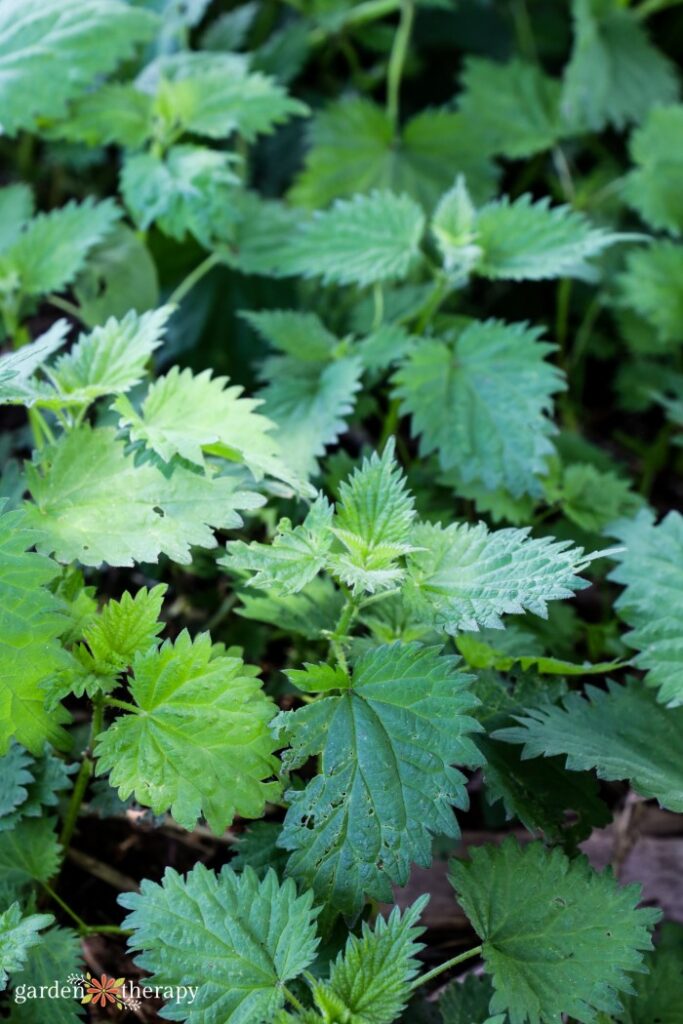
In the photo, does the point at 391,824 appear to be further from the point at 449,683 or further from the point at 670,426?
the point at 670,426

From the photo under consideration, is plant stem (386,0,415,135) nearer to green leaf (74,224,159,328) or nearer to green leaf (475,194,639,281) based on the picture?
green leaf (475,194,639,281)

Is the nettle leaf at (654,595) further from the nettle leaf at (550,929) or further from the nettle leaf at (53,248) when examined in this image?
the nettle leaf at (53,248)

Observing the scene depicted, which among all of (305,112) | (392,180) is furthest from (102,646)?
(392,180)

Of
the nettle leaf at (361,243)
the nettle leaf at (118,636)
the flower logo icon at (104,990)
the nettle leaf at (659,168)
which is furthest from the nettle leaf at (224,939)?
the nettle leaf at (659,168)

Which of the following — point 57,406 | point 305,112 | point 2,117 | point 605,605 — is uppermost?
point 2,117

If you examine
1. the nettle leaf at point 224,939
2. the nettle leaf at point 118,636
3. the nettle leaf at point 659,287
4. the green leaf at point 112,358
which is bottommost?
the nettle leaf at point 224,939

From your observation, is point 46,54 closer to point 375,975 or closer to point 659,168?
point 659,168
